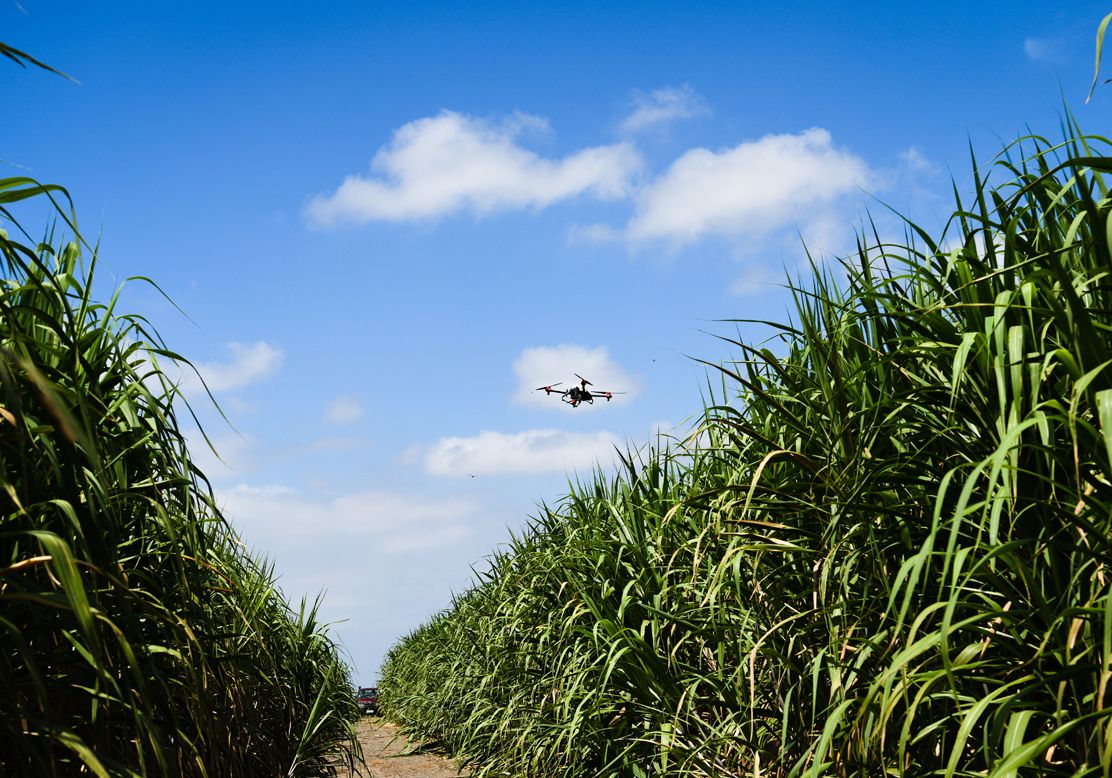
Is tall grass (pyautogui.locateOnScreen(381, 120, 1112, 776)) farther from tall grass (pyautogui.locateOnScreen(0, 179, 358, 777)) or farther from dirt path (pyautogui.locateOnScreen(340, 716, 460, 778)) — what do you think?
dirt path (pyautogui.locateOnScreen(340, 716, 460, 778))

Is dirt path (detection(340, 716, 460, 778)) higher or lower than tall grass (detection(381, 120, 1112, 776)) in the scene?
lower

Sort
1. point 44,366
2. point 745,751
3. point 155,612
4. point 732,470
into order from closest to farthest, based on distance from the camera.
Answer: point 44,366, point 155,612, point 745,751, point 732,470

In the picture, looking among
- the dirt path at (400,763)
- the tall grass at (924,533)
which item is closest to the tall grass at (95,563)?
the tall grass at (924,533)

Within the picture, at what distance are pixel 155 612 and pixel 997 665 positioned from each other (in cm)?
215

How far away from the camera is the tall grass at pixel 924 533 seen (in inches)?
86.9

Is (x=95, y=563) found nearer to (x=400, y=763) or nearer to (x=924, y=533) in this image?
(x=924, y=533)

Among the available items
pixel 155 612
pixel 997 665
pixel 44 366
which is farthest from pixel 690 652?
pixel 44 366

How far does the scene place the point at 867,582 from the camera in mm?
2871

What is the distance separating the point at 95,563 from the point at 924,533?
7.01 feet

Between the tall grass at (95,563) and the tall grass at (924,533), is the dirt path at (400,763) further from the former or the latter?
the tall grass at (95,563)

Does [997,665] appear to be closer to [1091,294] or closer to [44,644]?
[1091,294]

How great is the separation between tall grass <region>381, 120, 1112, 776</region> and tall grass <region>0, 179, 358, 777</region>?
1610 millimetres

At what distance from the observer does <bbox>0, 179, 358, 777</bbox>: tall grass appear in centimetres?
199

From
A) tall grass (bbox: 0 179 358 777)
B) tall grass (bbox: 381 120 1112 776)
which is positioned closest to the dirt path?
tall grass (bbox: 381 120 1112 776)
